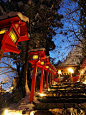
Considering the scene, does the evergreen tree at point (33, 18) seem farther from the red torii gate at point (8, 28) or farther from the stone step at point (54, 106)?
the red torii gate at point (8, 28)

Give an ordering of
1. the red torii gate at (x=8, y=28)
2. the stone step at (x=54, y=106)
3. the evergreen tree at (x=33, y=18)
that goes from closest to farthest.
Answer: the red torii gate at (x=8, y=28)
the stone step at (x=54, y=106)
the evergreen tree at (x=33, y=18)

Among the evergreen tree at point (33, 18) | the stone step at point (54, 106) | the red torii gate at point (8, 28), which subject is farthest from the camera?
the evergreen tree at point (33, 18)

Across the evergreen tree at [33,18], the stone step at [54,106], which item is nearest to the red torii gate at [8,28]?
the stone step at [54,106]

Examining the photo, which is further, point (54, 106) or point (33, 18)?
point (33, 18)

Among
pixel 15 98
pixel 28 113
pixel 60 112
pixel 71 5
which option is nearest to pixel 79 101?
pixel 60 112

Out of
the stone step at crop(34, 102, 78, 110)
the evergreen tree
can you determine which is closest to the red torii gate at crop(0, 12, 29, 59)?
the stone step at crop(34, 102, 78, 110)

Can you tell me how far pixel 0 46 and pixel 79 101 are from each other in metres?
5.85

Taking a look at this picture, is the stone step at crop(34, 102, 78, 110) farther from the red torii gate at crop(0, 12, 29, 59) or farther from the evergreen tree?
the evergreen tree

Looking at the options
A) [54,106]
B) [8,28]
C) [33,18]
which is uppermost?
[33,18]

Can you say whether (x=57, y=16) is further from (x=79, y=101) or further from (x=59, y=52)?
(x=79, y=101)

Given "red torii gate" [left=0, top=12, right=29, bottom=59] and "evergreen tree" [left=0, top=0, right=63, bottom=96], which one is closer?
"red torii gate" [left=0, top=12, right=29, bottom=59]

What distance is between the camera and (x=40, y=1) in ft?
42.5

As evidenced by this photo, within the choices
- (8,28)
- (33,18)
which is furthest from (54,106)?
(33,18)

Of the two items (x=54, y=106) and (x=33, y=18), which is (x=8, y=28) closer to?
(x=54, y=106)
